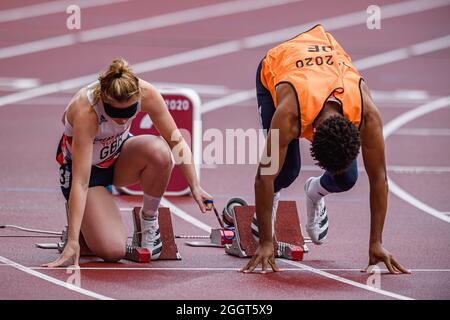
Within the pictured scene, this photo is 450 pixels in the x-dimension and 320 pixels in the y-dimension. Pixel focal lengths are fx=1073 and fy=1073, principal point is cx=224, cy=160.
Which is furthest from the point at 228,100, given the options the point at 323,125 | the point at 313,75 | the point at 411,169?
the point at 323,125

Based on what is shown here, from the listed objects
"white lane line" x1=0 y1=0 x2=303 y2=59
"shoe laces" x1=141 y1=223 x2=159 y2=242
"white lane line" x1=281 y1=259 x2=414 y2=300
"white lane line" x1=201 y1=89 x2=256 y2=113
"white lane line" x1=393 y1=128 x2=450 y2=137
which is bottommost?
"white lane line" x1=281 y1=259 x2=414 y2=300

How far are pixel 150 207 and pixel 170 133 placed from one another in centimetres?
50

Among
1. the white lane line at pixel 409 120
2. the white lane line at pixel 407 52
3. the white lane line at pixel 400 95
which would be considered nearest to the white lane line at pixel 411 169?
the white lane line at pixel 409 120

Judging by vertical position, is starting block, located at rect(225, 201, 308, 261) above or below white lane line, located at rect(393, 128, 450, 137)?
below

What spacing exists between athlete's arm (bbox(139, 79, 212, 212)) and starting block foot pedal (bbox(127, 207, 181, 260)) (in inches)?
20.5

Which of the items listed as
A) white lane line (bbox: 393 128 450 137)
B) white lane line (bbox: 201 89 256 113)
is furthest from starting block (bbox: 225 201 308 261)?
white lane line (bbox: 201 89 256 113)

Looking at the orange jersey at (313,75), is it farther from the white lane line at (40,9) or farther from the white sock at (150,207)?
the white lane line at (40,9)

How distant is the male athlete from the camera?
18.7 feet

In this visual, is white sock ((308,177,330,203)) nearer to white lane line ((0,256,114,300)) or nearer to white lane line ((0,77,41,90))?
white lane line ((0,256,114,300))

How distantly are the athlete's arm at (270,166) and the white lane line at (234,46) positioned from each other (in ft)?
25.7

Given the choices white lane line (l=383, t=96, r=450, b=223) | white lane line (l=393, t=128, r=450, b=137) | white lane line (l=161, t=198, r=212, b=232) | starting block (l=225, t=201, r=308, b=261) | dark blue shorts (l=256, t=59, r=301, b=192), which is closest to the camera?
dark blue shorts (l=256, t=59, r=301, b=192)

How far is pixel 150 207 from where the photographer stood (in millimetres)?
6508
